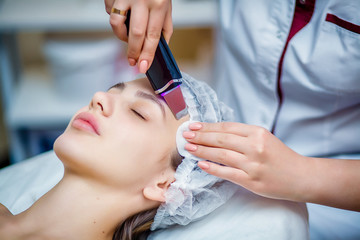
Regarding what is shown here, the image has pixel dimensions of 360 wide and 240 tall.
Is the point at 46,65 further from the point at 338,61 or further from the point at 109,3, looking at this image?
the point at 338,61

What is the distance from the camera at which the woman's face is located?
86 centimetres

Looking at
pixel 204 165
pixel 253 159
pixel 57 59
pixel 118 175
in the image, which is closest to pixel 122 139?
pixel 118 175

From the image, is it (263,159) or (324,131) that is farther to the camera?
(324,131)

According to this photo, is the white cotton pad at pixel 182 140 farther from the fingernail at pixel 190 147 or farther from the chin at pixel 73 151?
the chin at pixel 73 151

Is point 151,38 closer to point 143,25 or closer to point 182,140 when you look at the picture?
point 143,25

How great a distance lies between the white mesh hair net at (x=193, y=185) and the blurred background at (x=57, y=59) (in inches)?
33.0

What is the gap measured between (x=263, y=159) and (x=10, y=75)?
1468 millimetres

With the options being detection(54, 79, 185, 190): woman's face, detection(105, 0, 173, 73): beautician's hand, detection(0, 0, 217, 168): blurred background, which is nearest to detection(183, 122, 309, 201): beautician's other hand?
detection(54, 79, 185, 190): woman's face

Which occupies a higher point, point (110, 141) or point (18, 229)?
point (110, 141)

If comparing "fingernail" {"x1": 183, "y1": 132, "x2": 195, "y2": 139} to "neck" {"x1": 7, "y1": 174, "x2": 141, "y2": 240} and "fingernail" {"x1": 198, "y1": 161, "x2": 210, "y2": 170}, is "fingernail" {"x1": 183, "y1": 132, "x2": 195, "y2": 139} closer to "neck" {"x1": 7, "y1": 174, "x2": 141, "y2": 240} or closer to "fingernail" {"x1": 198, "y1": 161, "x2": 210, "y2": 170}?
"fingernail" {"x1": 198, "y1": 161, "x2": 210, "y2": 170}

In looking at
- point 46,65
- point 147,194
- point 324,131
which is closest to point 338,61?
→ point 324,131

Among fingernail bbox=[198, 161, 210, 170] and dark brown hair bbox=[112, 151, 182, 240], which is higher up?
fingernail bbox=[198, 161, 210, 170]

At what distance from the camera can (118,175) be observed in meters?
0.87

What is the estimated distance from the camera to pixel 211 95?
3.34 ft
